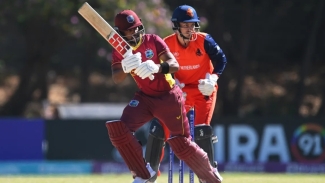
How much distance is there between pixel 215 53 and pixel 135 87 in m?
11.8

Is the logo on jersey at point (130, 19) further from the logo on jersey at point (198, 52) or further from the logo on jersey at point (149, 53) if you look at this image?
the logo on jersey at point (198, 52)

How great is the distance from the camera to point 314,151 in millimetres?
12555

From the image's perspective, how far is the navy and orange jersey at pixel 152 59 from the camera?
18.8 ft

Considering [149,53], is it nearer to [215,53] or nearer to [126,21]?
[126,21]

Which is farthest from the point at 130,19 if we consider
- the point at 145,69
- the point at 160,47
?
the point at 145,69

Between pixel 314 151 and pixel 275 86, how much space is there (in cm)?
689

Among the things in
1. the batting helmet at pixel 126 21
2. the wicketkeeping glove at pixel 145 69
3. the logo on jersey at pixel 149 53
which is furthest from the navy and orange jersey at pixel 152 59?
the wicketkeeping glove at pixel 145 69

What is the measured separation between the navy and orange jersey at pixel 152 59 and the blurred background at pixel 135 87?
6036 millimetres

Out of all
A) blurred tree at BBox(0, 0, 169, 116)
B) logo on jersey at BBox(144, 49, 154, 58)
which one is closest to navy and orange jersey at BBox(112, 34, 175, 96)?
logo on jersey at BBox(144, 49, 154, 58)

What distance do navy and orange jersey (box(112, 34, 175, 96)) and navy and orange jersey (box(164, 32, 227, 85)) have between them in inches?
25.5

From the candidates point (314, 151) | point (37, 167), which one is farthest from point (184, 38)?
point (314, 151)

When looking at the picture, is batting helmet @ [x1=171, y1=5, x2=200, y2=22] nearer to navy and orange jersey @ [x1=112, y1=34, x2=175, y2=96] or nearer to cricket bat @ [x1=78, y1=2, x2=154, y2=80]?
navy and orange jersey @ [x1=112, y1=34, x2=175, y2=96]

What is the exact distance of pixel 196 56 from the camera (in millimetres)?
6500

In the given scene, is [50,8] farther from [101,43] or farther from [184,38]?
[184,38]
